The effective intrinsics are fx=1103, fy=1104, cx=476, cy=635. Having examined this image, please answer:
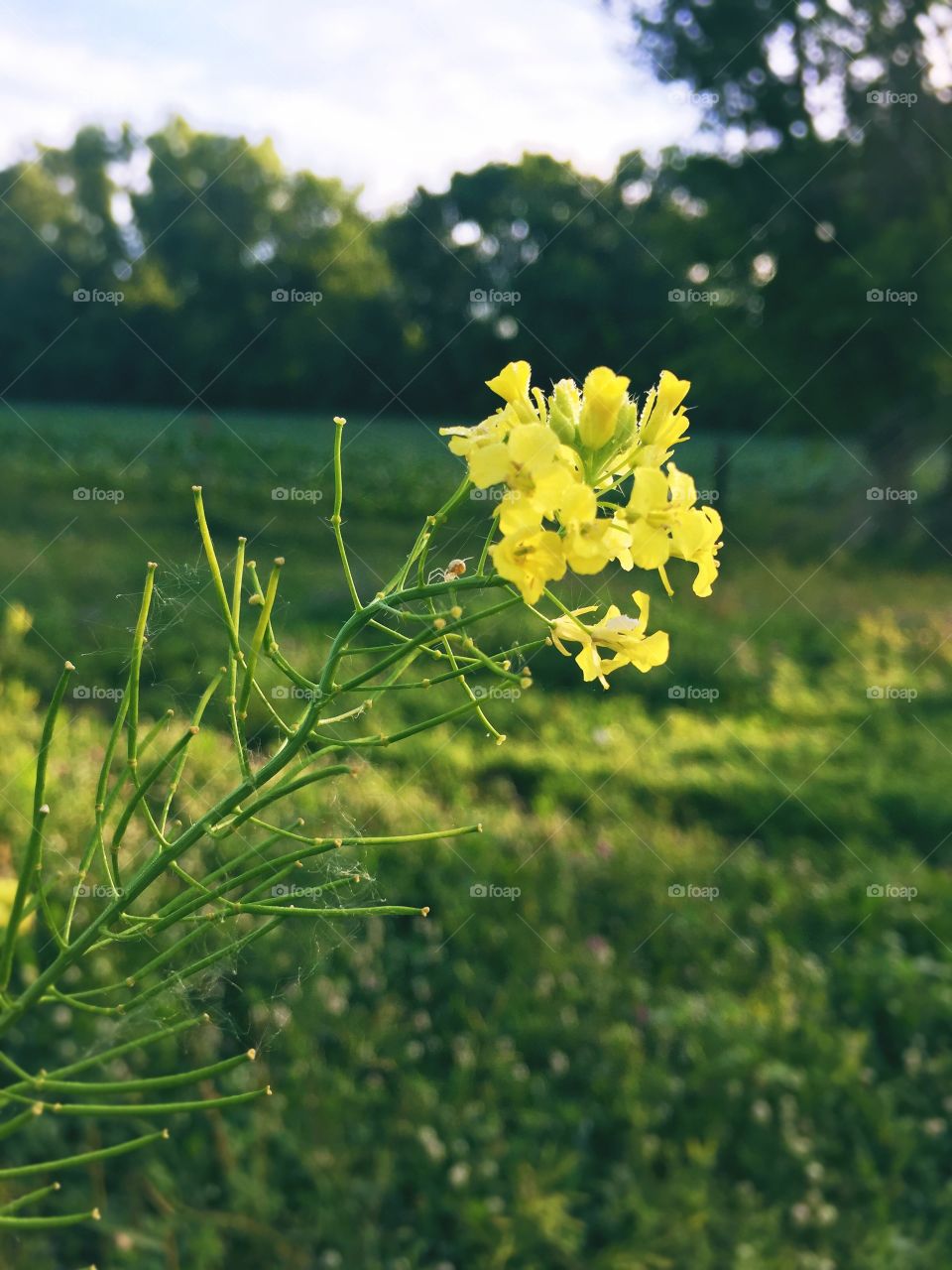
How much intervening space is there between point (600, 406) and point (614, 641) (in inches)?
5.9

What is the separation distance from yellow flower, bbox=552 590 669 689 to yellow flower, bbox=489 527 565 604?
0.27ft

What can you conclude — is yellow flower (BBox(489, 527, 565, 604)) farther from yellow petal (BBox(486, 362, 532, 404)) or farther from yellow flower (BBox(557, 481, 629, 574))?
yellow petal (BBox(486, 362, 532, 404))

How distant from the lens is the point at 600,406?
67cm

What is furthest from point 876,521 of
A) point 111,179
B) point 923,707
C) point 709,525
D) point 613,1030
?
point 111,179

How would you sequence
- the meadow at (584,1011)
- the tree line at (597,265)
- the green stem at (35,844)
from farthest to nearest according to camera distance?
1. the tree line at (597,265)
2. the meadow at (584,1011)
3. the green stem at (35,844)

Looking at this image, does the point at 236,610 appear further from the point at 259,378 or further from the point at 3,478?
the point at 259,378

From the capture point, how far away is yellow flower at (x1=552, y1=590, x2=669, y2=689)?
68cm

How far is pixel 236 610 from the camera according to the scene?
69cm

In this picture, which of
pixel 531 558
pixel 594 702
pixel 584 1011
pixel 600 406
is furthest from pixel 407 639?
pixel 594 702

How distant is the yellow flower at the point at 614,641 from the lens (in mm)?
680

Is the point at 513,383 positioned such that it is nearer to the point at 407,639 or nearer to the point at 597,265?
the point at 407,639

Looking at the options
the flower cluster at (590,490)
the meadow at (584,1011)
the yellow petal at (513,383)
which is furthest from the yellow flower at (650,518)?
the meadow at (584,1011)

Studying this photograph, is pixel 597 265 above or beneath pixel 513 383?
above

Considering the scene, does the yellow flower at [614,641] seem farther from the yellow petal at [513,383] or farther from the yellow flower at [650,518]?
the yellow petal at [513,383]
